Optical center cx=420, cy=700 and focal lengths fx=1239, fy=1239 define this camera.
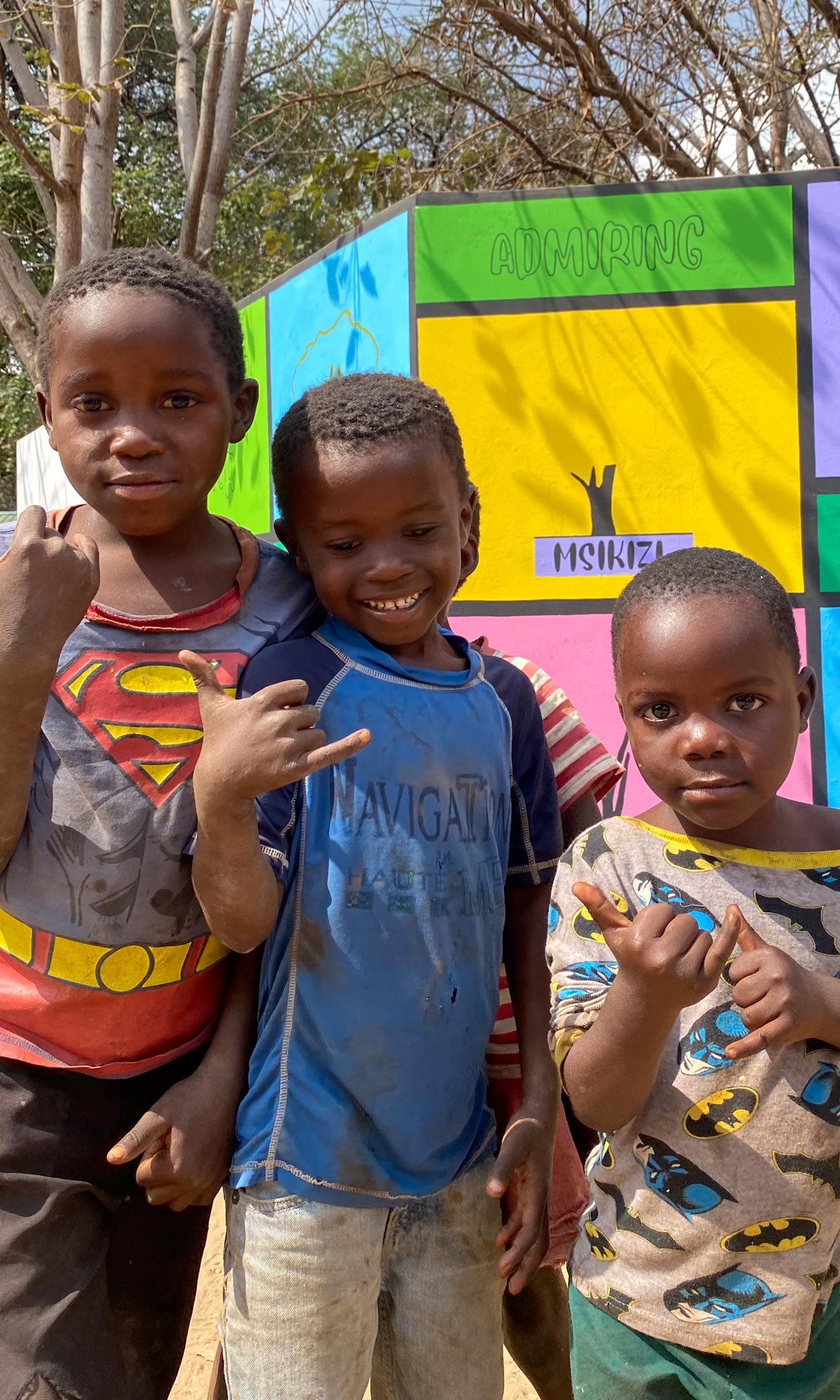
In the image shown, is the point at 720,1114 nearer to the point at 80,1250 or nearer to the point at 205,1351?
the point at 80,1250

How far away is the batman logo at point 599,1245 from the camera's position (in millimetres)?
1481

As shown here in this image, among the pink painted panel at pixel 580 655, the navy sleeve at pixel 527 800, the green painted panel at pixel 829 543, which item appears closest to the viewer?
the navy sleeve at pixel 527 800

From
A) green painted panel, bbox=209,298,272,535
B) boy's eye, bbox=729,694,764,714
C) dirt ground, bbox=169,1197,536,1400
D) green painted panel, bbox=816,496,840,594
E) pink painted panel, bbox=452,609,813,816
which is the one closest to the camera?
boy's eye, bbox=729,694,764,714

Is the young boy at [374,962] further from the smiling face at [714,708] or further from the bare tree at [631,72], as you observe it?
the bare tree at [631,72]

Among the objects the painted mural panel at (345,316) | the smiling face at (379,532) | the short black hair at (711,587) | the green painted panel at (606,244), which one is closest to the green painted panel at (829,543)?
the green painted panel at (606,244)

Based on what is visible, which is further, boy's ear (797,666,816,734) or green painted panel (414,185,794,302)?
green painted panel (414,185,794,302)

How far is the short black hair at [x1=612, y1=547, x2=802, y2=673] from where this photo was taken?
1.52 meters

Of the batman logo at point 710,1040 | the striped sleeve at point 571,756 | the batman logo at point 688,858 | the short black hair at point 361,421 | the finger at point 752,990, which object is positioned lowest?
the batman logo at point 710,1040

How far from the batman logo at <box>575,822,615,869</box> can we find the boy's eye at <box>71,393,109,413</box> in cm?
80

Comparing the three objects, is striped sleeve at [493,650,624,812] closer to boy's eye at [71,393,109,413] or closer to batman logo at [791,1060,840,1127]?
batman logo at [791,1060,840,1127]

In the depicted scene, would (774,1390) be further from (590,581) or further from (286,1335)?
(590,581)

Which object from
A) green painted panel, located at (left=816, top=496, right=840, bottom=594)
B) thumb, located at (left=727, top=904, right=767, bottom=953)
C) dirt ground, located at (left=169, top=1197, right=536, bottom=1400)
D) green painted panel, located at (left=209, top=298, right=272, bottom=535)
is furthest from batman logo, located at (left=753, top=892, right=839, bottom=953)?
green painted panel, located at (left=209, top=298, right=272, bottom=535)

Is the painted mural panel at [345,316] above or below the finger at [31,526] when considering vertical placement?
above

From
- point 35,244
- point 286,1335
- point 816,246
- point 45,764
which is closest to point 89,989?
point 45,764
